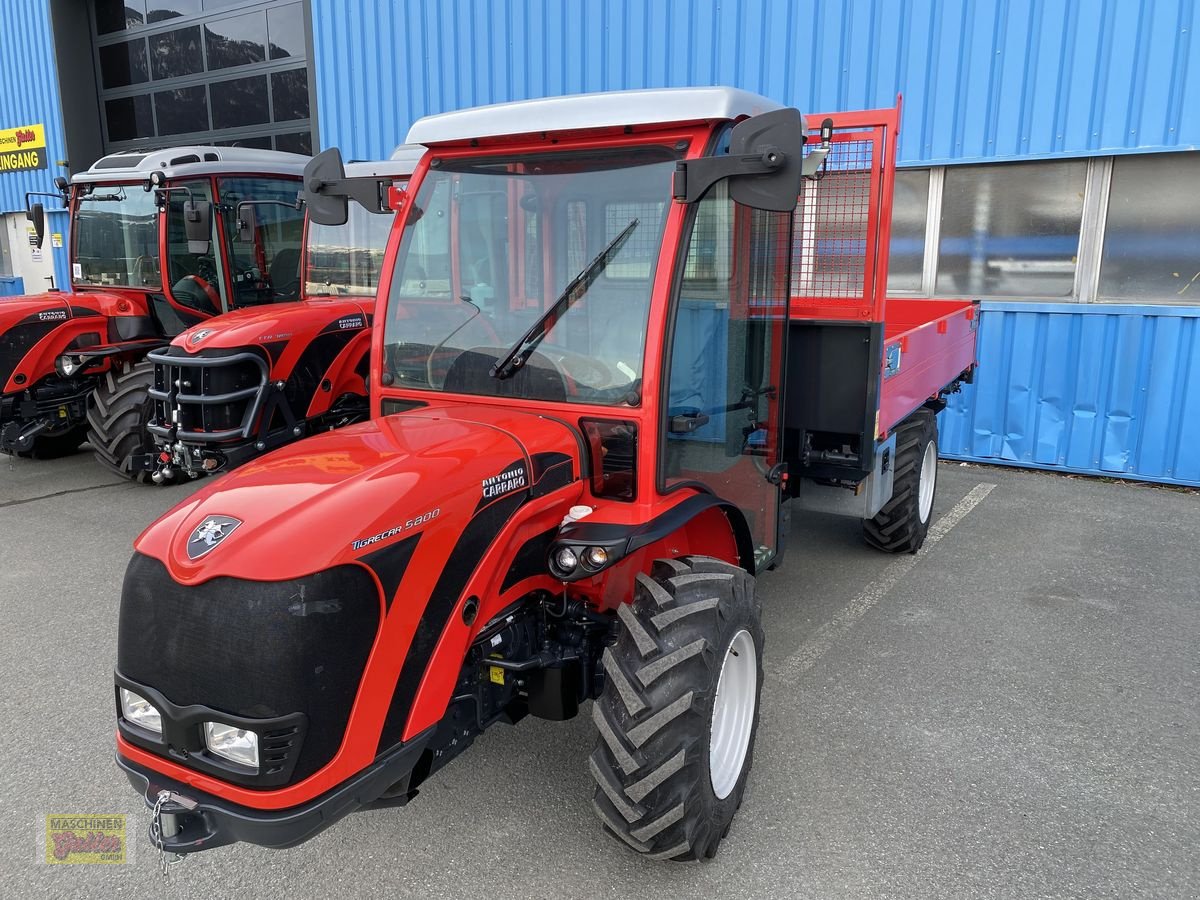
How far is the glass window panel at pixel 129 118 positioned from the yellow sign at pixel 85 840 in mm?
14110

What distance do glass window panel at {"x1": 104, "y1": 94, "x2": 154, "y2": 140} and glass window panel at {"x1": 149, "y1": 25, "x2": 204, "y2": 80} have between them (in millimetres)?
595

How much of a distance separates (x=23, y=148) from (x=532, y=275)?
1597 centimetres

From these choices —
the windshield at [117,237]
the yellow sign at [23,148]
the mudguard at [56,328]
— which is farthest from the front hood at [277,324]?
the yellow sign at [23,148]

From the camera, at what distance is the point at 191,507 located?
2.21 m

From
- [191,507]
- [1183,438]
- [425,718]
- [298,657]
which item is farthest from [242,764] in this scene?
[1183,438]

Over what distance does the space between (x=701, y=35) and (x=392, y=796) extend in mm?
7508

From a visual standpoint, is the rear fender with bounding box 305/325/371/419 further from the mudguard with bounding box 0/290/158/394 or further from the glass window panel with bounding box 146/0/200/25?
the glass window panel with bounding box 146/0/200/25

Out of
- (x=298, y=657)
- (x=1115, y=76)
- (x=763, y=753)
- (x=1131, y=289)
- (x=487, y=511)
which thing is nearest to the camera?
(x=298, y=657)

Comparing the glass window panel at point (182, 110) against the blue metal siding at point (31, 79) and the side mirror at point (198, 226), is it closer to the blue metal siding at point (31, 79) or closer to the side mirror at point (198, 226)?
the blue metal siding at point (31, 79)

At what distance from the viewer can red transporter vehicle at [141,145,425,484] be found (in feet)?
17.5

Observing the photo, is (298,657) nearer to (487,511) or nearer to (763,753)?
(487,511)

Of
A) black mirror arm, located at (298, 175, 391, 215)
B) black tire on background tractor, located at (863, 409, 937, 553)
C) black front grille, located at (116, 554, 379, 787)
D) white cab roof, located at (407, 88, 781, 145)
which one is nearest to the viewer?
black front grille, located at (116, 554, 379, 787)

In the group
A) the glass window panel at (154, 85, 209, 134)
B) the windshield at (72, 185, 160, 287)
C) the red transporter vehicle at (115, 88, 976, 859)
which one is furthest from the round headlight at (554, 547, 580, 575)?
the glass window panel at (154, 85, 209, 134)

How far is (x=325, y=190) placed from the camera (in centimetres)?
318
